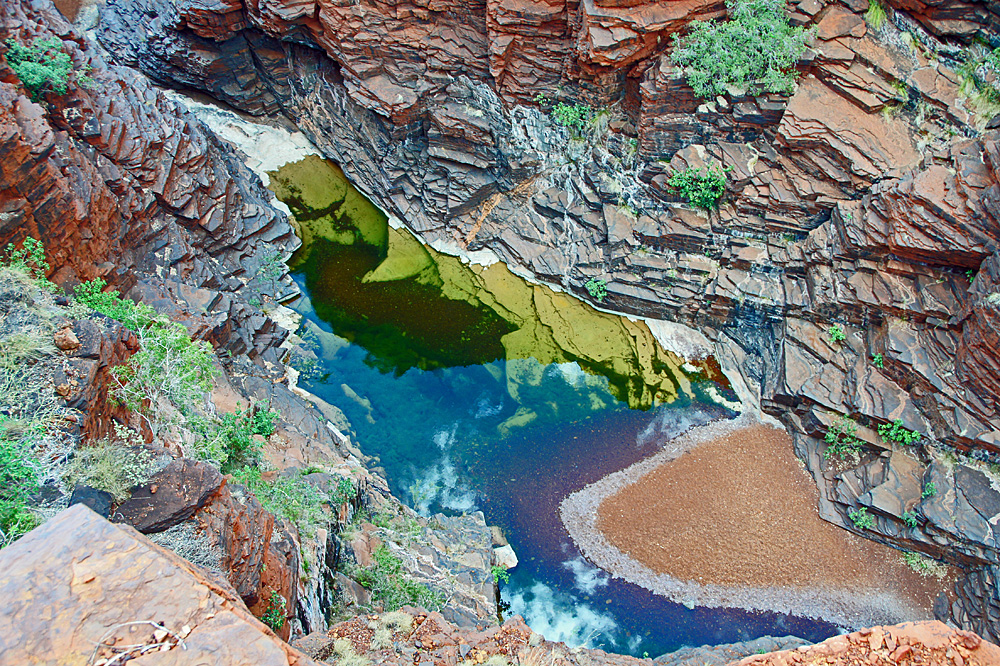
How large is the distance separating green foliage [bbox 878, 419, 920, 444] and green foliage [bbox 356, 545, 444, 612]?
1124 centimetres

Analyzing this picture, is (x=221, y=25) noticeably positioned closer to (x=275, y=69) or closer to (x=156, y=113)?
(x=275, y=69)

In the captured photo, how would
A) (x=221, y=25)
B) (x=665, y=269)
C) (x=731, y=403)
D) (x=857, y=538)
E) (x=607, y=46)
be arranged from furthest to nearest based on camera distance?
1. (x=221, y=25)
2. (x=665, y=269)
3. (x=731, y=403)
4. (x=607, y=46)
5. (x=857, y=538)

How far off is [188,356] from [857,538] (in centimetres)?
1511

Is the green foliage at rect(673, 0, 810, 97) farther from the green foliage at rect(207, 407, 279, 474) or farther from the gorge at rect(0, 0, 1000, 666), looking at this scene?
the green foliage at rect(207, 407, 279, 474)

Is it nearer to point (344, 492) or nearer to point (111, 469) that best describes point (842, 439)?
point (344, 492)

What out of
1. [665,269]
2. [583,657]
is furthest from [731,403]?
[583,657]

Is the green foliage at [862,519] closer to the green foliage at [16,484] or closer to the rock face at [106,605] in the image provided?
the rock face at [106,605]

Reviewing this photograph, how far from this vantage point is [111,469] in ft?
22.9

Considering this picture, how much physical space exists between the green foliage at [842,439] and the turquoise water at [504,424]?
2618 millimetres

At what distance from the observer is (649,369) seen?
17953mm

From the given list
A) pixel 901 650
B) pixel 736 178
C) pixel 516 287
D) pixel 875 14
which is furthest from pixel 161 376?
pixel 875 14

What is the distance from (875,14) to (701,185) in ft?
18.5

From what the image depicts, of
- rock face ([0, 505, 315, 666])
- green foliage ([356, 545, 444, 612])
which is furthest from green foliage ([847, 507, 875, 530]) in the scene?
rock face ([0, 505, 315, 666])

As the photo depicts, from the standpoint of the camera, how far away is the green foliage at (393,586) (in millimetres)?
10852
